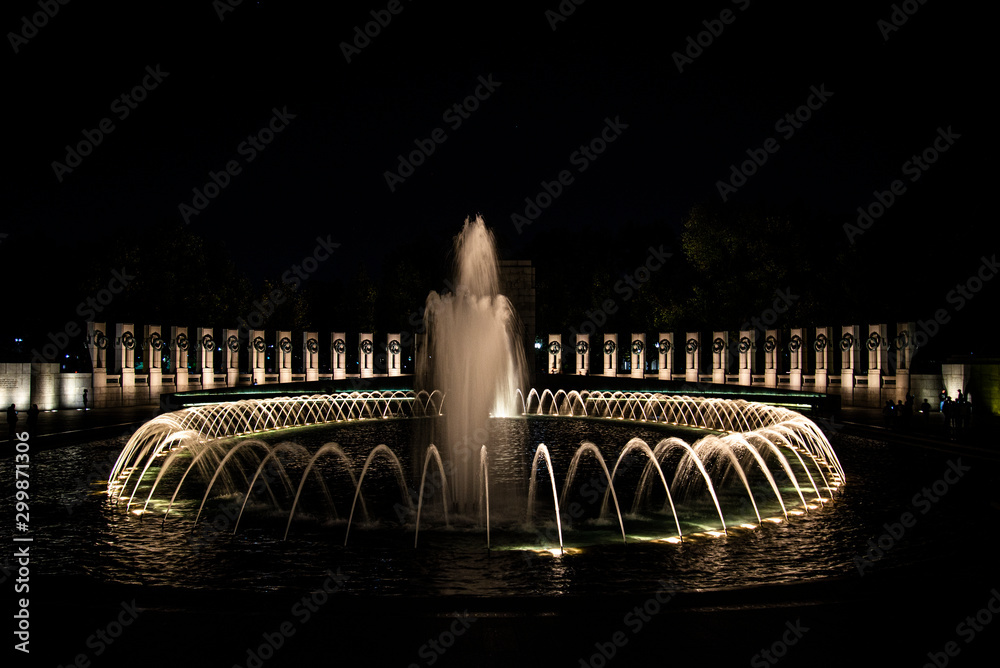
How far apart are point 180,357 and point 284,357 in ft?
18.0

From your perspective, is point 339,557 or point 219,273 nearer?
point 339,557

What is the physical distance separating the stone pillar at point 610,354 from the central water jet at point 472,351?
8.39 m

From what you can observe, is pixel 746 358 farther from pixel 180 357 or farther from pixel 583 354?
pixel 180 357

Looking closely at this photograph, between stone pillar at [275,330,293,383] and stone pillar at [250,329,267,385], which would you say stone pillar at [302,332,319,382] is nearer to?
stone pillar at [275,330,293,383]

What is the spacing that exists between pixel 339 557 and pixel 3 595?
133 inches

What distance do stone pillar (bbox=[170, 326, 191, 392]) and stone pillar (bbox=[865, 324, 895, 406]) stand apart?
3115cm

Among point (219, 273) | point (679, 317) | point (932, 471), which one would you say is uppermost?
point (219, 273)

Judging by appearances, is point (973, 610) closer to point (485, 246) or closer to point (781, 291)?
point (485, 246)

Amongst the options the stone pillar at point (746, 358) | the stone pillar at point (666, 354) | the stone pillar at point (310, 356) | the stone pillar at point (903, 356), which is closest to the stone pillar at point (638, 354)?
the stone pillar at point (666, 354)

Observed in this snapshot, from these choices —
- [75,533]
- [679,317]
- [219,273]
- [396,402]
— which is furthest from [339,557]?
[219,273]

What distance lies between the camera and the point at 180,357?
34.7 m

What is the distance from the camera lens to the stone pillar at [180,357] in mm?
34656

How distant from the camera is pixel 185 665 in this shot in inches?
222

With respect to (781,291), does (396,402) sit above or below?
below
